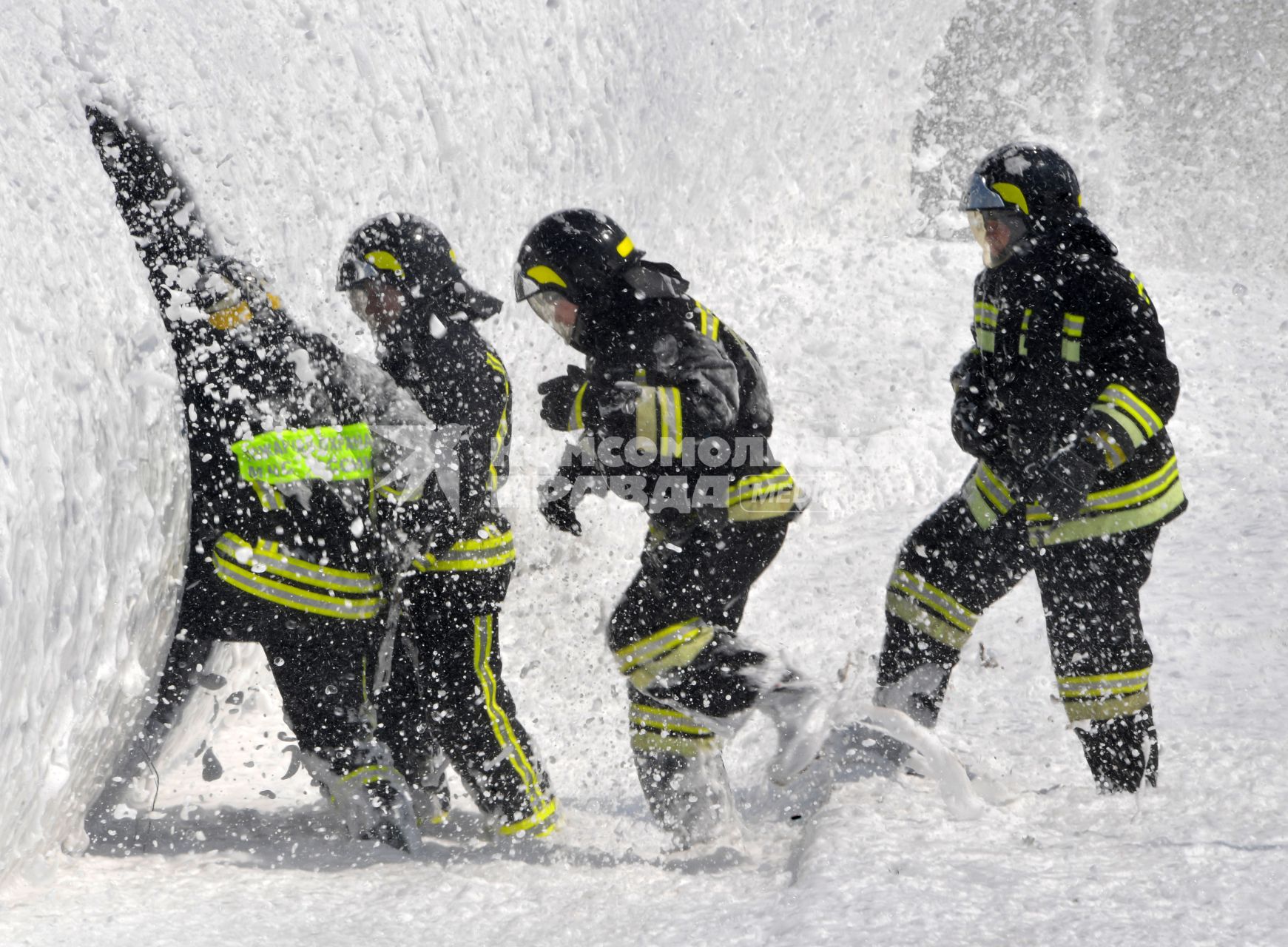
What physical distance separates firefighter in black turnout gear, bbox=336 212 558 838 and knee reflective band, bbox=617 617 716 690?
356mm

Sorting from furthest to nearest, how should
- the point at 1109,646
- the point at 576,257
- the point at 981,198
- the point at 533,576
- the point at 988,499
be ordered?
the point at 533,576 < the point at 988,499 < the point at 981,198 < the point at 1109,646 < the point at 576,257

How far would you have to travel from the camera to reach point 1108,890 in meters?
1.87

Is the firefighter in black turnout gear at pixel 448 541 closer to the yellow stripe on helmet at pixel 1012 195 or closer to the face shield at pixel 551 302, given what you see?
the face shield at pixel 551 302

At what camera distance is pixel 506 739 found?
8.57 feet

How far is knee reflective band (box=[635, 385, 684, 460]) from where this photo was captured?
230cm

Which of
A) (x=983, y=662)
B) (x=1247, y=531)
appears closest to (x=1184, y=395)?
(x=1247, y=531)

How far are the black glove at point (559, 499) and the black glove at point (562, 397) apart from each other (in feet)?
0.43

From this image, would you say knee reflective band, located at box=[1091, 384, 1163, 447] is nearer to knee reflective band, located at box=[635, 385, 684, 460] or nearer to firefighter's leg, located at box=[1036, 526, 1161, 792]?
firefighter's leg, located at box=[1036, 526, 1161, 792]

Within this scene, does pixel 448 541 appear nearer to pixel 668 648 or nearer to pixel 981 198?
pixel 668 648

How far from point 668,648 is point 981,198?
124 cm

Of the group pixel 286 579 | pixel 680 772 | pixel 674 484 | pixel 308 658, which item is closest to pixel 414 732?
pixel 308 658

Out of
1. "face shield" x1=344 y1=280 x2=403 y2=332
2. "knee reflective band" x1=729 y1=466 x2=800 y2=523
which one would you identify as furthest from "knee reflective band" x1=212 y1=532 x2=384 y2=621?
"knee reflective band" x1=729 y1=466 x2=800 y2=523

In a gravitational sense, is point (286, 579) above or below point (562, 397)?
below

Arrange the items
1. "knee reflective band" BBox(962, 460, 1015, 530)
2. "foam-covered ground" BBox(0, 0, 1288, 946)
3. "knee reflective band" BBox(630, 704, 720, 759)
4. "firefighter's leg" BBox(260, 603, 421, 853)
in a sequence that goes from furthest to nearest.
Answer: "knee reflective band" BBox(962, 460, 1015, 530), "knee reflective band" BBox(630, 704, 720, 759), "firefighter's leg" BBox(260, 603, 421, 853), "foam-covered ground" BBox(0, 0, 1288, 946)
